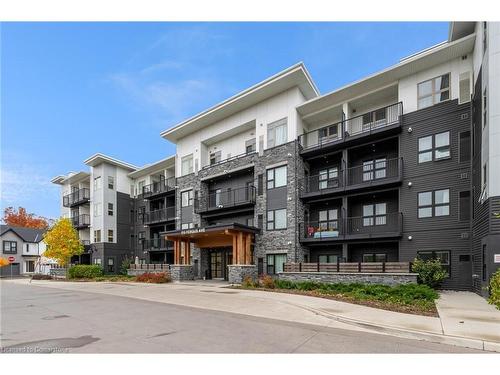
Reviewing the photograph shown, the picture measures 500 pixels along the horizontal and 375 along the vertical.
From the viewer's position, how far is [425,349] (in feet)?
22.7

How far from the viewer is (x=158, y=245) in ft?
118

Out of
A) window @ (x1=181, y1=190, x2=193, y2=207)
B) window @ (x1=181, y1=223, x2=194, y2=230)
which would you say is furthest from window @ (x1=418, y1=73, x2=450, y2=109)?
window @ (x1=181, y1=223, x2=194, y2=230)

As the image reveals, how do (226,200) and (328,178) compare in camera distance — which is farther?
(226,200)

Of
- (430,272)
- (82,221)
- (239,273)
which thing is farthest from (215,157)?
(82,221)

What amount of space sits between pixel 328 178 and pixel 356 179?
2104 mm

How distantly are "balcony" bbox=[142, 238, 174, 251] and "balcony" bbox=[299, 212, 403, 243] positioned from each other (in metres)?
16.6

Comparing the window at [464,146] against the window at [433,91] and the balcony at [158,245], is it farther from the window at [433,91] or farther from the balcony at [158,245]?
the balcony at [158,245]

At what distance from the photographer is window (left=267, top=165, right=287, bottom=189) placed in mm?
24016

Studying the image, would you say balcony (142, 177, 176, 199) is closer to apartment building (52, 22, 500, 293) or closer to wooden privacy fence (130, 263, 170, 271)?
apartment building (52, 22, 500, 293)

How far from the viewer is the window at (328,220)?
22.5 metres

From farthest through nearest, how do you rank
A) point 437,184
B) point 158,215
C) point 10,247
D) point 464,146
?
1. point 10,247
2. point 158,215
3. point 437,184
4. point 464,146

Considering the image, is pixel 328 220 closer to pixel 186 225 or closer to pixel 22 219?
pixel 186 225

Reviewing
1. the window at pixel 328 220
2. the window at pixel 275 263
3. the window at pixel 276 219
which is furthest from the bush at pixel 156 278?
the window at pixel 328 220

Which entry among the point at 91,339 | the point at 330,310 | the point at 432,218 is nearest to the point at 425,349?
the point at 330,310
